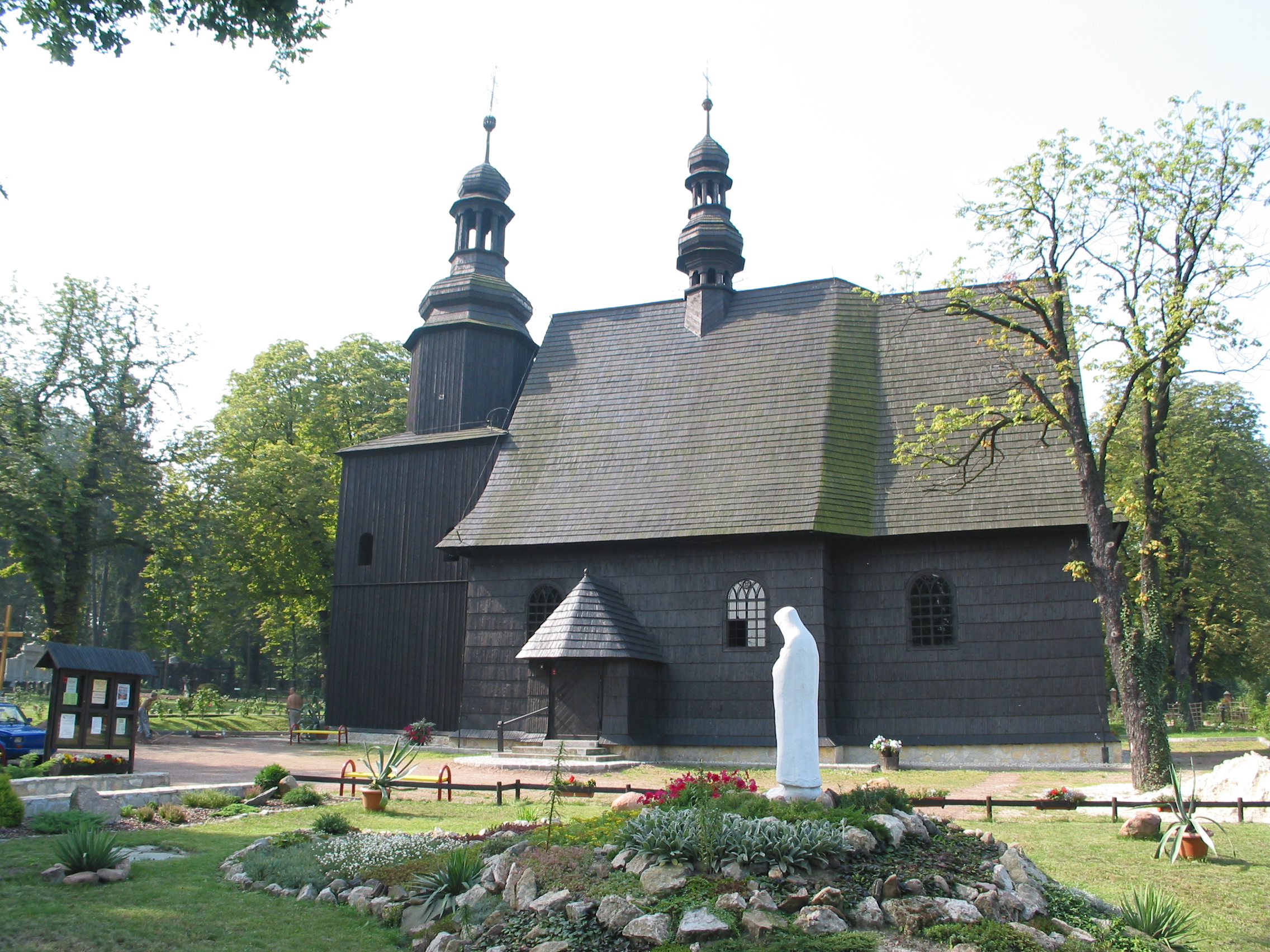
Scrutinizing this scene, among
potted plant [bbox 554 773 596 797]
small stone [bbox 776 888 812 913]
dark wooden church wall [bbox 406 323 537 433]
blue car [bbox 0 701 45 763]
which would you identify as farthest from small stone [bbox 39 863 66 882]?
dark wooden church wall [bbox 406 323 537 433]

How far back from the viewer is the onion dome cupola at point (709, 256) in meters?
25.7

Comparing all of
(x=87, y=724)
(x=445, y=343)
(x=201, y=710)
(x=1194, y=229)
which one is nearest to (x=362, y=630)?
(x=445, y=343)

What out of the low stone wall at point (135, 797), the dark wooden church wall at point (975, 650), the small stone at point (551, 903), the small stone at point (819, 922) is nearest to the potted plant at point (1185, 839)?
the small stone at point (819, 922)

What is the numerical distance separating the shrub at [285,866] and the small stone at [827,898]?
4689 millimetres

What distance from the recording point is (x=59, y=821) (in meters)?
10.9

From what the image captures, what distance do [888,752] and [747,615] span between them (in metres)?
4.15

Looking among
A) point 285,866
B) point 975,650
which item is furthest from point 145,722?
point 975,650

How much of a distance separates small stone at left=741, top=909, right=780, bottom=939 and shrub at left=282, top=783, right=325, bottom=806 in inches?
340

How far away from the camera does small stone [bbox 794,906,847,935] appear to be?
22.7ft

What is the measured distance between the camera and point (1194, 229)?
1680 cm

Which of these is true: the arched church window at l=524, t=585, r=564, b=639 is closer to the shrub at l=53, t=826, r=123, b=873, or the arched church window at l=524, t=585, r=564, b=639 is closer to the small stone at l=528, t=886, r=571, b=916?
the shrub at l=53, t=826, r=123, b=873

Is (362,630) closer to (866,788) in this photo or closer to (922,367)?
(922,367)

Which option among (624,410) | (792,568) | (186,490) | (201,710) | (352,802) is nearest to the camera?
(352,802)

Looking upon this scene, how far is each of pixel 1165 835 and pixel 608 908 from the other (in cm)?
625
